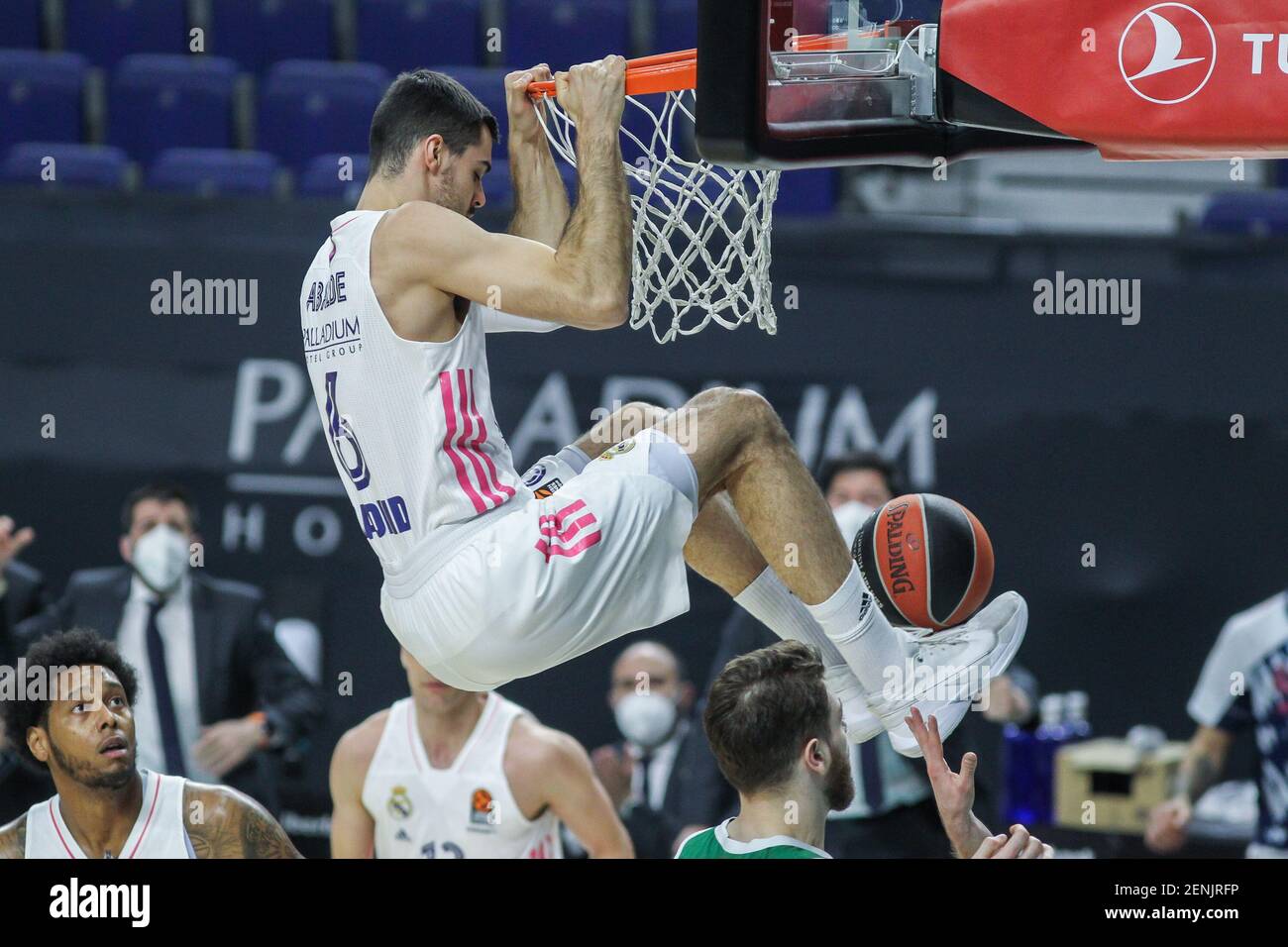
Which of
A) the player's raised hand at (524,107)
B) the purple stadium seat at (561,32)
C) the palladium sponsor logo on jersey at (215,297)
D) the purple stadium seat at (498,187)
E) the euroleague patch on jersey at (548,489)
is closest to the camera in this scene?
the euroleague patch on jersey at (548,489)

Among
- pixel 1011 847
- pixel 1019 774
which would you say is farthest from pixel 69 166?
pixel 1011 847

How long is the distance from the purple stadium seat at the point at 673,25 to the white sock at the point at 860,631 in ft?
17.6

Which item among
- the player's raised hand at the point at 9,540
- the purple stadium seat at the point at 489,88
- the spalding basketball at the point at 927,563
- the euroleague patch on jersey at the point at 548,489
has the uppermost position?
the purple stadium seat at the point at 489,88

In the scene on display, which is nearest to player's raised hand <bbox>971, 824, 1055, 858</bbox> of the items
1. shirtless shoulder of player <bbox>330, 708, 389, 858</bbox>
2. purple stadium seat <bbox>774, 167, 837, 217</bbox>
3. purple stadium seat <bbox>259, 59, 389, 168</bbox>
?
shirtless shoulder of player <bbox>330, 708, 389, 858</bbox>

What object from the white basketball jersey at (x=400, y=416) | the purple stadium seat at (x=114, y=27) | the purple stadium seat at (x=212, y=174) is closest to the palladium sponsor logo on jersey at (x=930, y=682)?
the white basketball jersey at (x=400, y=416)

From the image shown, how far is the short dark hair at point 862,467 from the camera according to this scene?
7.23m

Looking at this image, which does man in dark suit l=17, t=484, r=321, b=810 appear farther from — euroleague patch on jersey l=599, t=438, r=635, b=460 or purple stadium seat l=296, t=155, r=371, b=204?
euroleague patch on jersey l=599, t=438, r=635, b=460

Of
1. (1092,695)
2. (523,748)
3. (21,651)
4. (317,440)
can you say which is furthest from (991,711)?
(21,651)

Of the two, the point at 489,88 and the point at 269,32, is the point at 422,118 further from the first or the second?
the point at 269,32

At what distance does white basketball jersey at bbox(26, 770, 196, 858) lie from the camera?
5.80m

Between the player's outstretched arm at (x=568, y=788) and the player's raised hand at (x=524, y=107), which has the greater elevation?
the player's raised hand at (x=524, y=107)

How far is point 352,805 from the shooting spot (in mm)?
7059

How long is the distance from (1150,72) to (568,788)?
3518 mm

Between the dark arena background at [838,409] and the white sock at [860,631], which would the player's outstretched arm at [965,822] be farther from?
the dark arena background at [838,409]
